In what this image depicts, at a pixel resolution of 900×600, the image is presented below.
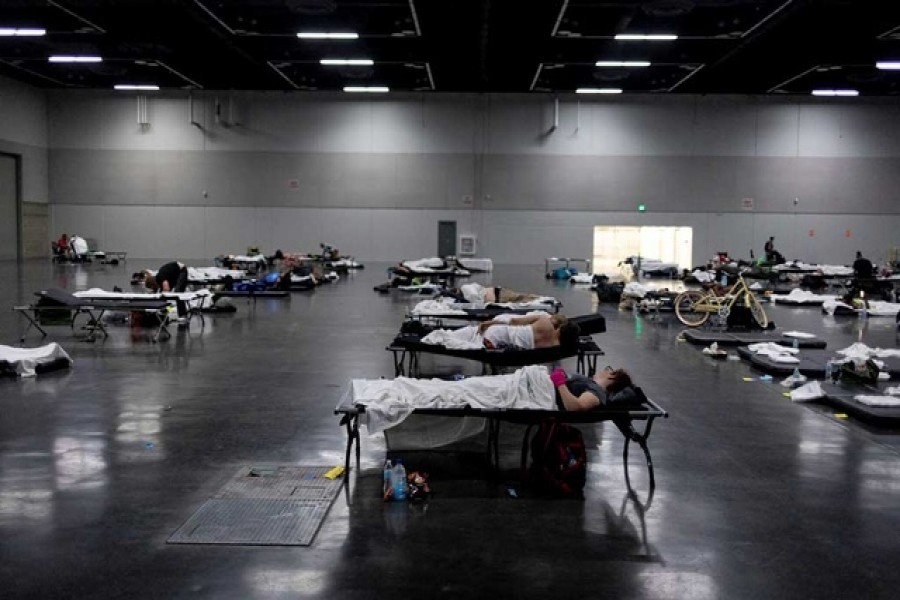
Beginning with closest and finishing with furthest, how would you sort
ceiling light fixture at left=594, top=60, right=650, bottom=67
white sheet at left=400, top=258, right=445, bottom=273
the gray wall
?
white sheet at left=400, top=258, right=445, bottom=273, ceiling light fixture at left=594, top=60, right=650, bottom=67, the gray wall

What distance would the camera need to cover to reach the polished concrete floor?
158 inches

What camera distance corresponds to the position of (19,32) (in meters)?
23.2

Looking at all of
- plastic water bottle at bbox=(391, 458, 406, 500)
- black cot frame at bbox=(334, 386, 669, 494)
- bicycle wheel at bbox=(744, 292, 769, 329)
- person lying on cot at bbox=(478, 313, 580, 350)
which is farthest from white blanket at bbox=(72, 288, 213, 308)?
bicycle wheel at bbox=(744, 292, 769, 329)

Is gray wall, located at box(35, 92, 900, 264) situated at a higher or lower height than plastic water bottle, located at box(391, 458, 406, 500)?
higher

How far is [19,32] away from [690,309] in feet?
66.5

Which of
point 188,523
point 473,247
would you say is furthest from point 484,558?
point 473,247

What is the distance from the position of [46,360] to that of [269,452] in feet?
14.9

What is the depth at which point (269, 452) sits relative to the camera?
620cm

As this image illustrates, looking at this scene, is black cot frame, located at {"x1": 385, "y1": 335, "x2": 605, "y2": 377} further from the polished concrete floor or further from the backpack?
the backpack

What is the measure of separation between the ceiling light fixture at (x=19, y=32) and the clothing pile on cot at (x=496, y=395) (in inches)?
858

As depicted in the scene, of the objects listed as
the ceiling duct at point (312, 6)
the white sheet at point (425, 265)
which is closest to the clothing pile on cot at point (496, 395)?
the ceiling duct at point (312, 6)

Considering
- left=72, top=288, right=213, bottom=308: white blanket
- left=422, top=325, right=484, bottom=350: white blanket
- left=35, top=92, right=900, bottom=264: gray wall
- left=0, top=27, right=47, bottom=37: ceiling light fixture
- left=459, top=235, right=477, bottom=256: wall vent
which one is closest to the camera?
left=422, top=325, right=484, bottom=350: white blanket

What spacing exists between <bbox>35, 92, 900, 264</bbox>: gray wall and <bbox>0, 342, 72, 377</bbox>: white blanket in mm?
24307

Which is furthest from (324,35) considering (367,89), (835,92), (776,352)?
(835,92)
